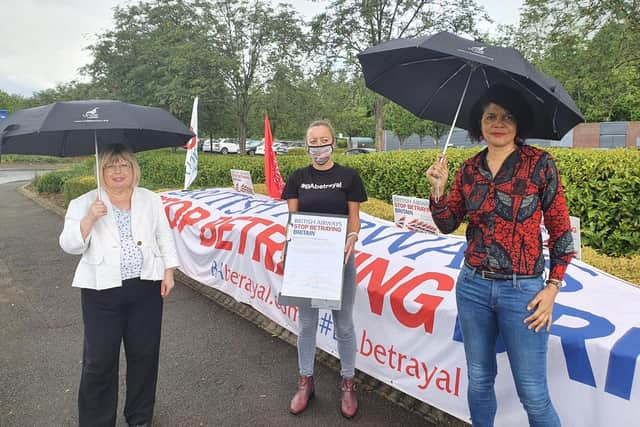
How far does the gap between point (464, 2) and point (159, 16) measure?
10.3 m

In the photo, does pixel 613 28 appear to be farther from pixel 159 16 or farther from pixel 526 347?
pixel 159 16

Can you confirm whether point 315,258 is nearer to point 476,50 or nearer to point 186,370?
point 476,50

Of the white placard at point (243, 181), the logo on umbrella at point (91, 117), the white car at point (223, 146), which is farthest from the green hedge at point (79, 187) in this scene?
the white car at point (223, 146)

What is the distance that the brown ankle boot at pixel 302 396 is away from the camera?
3076 mm

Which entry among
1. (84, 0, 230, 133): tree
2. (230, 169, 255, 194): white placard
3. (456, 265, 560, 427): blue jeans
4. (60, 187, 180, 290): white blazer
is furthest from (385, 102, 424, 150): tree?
(456, 265, 560, 427): blue jeans

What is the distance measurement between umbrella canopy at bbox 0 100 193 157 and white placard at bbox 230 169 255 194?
4121 mm

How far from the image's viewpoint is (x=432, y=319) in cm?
293

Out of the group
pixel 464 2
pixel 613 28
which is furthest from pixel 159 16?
pixel 613 28

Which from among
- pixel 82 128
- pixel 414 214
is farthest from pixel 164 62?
pixel 82 128

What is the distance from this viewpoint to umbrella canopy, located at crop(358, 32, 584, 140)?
1.96 meters

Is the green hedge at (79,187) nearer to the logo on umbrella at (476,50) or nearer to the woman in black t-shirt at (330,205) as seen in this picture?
the woman in black t-shirt at (330,205)

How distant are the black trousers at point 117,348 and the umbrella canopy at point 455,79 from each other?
1.93 meters

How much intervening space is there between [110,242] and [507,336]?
2203 millimetres

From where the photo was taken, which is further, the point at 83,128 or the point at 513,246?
the point at 83,128
